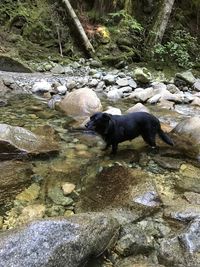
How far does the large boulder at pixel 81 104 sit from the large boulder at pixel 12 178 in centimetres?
256

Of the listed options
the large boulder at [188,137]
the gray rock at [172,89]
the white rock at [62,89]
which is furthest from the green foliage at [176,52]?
the large boulder at [188,137]

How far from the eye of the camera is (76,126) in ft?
21.1

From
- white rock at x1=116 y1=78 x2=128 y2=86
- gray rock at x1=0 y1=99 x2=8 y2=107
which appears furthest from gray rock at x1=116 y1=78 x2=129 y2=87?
gray rock at x1=0 y1=99 x2=8 y2=107

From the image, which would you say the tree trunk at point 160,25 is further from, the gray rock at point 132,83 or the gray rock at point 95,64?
the gray rock at point 132,83

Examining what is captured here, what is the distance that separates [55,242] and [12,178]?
1829 millimetres

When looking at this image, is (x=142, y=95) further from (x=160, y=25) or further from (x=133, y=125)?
(x=160, y=25)

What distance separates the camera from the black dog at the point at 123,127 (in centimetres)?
492

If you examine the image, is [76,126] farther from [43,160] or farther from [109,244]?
[109,244]

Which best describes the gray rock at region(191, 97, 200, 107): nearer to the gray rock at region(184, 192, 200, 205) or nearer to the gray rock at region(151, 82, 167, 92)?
the gray rock at region(151, 82, 167, 92)

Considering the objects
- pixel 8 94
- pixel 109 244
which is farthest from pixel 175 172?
pixel 8 94

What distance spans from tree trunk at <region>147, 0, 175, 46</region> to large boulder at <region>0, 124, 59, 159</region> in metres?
8.23

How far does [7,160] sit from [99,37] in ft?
27.1

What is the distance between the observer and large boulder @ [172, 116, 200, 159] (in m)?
5.60

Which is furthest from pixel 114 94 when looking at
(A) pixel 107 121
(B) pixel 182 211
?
(B) pixel 182 211
